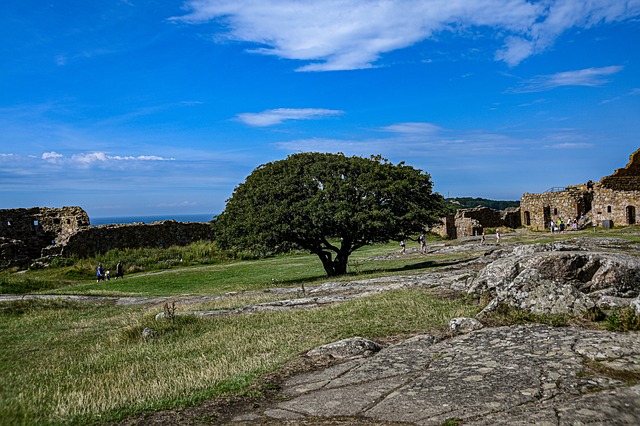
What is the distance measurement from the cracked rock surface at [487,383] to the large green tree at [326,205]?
593 inches

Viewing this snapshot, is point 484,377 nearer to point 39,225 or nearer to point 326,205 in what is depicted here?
point 326,205

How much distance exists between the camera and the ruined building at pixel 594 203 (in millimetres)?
42219

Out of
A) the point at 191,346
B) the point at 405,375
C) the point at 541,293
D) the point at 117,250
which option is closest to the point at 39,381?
the point at 191,346

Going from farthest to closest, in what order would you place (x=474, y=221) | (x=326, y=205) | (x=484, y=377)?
(x=474, y=221) < (x=326, y=205) < (x=484, y=377)

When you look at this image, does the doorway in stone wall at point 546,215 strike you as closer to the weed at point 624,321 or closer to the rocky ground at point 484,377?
the rocky ground at point 484,377

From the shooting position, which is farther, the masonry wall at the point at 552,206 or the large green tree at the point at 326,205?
the masonry wall at the point at 552,206

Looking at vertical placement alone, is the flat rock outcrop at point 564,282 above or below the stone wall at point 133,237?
below

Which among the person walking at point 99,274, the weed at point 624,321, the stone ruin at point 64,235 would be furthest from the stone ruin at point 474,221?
the weed at point 624,321

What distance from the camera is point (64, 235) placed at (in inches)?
1624

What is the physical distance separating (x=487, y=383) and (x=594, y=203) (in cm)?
4606

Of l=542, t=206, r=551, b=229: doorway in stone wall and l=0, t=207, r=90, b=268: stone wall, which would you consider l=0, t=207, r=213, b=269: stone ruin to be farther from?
l=542, t=206, r=551, b=229: doorway in stone wall

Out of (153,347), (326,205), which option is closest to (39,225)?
(326,205)

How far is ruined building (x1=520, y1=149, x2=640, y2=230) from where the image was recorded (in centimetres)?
4222

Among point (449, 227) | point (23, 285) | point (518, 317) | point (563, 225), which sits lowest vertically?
point (23, 285)
